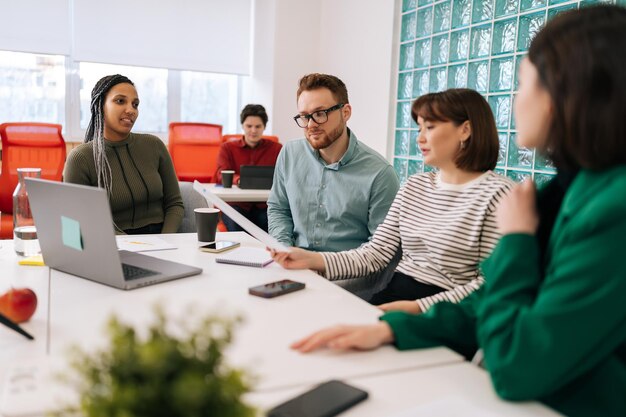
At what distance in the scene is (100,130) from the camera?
2488 millimetres

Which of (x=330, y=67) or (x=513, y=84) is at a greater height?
(x=330, y=67)

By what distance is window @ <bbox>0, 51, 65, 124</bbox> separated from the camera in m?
5.43

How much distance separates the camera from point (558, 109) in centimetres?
86

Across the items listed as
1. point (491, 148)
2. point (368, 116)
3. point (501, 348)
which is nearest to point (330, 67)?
point (368, 116)

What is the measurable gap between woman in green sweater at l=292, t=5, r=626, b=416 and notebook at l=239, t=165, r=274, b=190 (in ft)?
9.14

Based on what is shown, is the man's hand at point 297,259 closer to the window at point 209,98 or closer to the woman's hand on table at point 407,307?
the woman's hand on table at point 407,307

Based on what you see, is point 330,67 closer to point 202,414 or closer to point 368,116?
point 368,116

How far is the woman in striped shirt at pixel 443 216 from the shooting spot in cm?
156

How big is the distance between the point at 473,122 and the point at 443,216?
288 mm

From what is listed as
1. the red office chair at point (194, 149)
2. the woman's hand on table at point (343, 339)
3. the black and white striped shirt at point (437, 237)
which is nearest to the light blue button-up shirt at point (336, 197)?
the black and white striped shirt at point (437, 237)

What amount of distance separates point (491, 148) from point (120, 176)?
160 centimetres

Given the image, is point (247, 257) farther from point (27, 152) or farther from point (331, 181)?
point (27, 152)

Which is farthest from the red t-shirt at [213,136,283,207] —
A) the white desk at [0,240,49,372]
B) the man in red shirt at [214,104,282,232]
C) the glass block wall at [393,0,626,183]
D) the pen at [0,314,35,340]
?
the pen at [0,314,35,340]

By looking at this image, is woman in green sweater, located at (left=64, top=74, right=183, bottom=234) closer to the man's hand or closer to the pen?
the man's hand
